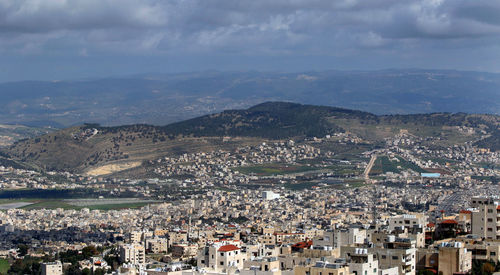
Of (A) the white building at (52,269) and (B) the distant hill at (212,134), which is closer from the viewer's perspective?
(A) the white building at (52,269)

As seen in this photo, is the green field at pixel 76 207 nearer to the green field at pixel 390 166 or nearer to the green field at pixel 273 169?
the green field at pixel 273 169

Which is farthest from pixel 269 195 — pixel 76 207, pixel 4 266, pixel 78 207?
pixel 4 266

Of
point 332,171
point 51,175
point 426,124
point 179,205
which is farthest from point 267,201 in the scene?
point 426,124

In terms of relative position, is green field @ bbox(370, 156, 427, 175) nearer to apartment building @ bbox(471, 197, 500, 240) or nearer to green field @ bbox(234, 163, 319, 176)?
green field @ bbox(234, 163, 319, 176)

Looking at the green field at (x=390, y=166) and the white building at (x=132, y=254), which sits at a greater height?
the green field at (x=390, y=166)

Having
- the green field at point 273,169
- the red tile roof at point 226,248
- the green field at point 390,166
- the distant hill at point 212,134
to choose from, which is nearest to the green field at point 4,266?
the red tile roof at point 226,248

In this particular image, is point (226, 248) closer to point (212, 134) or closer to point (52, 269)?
point (52, 269)
